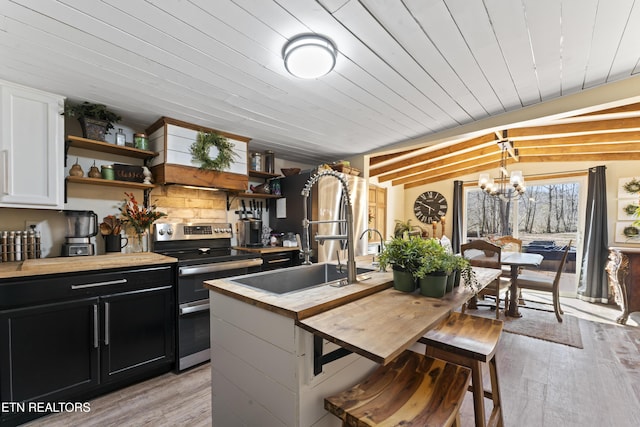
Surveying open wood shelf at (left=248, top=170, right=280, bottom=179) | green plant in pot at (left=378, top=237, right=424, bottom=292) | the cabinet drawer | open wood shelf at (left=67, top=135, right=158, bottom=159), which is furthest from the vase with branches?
green plant in pot at (left=378, top=237, right=424, bottom=292)

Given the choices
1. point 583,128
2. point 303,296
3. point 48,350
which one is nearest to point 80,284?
point 48,350

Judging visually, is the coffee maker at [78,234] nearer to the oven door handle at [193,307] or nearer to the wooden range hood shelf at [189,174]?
the wooden range hood shelf at [189,174]

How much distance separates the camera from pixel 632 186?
160 inches

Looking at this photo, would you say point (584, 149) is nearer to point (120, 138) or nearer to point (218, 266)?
point (218, 266)

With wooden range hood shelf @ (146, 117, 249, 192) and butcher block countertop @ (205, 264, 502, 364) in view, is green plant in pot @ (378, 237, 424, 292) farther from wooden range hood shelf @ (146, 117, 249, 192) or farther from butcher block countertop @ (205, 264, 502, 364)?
wooden range hood shelf @ (146, 117, 249, 192)

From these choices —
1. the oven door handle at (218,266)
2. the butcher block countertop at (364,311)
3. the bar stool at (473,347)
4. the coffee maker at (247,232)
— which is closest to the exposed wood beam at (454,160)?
the coffee maker at (247,232)

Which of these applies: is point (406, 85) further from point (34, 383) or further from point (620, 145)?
point (620, 145)

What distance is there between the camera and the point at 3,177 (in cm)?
191

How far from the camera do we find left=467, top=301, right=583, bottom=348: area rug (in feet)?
9.58

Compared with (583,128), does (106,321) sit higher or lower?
lower

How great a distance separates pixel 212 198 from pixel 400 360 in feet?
8.95

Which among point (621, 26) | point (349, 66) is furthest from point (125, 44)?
point (621, 26)

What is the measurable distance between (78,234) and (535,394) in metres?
3.80

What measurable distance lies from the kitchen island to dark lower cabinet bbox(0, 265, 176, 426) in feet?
3.56
